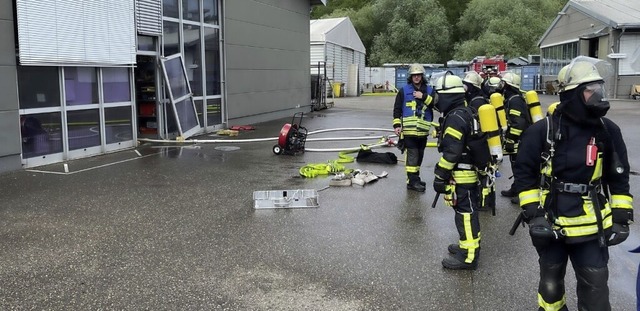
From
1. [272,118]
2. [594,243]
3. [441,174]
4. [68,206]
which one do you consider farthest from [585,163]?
[272,118]

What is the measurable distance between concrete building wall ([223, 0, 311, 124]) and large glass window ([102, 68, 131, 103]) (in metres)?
4.51

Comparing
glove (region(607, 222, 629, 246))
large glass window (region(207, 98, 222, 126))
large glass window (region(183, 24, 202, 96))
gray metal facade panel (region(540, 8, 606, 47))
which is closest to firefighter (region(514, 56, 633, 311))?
glove (region(607, 222, 629, 246))

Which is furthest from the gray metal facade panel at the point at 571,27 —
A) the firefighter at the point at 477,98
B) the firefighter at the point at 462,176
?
the firefighter at the point at 462,176

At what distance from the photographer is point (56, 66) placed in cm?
997

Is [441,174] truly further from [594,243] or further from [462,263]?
[594,243]

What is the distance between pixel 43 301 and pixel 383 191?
194 inches

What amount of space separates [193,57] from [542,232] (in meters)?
12.6

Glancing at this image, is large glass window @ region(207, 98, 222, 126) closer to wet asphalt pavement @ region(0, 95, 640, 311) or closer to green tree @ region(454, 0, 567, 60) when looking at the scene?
wet asphalt pavement @ region(0, 95, 640, 311)

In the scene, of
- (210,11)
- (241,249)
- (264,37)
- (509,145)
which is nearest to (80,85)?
(210,11)

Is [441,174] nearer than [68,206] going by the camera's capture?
Yes

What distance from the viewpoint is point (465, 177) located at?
4996 millimetres

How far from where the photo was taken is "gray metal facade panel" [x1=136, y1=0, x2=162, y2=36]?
1205cm

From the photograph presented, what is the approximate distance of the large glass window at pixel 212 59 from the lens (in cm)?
1531

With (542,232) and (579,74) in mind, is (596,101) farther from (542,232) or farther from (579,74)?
(542,232)
